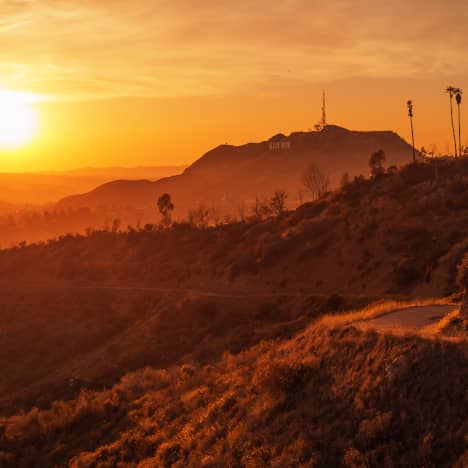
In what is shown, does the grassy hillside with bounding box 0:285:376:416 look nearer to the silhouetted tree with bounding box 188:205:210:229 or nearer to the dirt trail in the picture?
the dirt trail

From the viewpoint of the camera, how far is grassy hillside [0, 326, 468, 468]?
1561 centimetres

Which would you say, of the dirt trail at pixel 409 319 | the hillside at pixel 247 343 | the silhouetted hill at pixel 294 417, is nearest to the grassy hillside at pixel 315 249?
the hillside at pixel 247 343

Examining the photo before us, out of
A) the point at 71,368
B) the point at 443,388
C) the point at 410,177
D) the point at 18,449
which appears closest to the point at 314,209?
the point at 410,177

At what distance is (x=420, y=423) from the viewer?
51.1 ft

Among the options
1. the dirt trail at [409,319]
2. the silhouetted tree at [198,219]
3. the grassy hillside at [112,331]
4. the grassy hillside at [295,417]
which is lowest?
the grassy hillside at [112,331]

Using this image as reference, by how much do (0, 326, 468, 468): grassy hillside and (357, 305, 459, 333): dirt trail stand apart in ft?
4.29

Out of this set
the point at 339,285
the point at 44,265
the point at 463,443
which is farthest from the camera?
the point at 44,265

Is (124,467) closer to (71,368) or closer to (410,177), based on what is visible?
(71,368)

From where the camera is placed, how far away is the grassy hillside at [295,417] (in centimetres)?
1561

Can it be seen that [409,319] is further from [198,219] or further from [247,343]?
[198,219]

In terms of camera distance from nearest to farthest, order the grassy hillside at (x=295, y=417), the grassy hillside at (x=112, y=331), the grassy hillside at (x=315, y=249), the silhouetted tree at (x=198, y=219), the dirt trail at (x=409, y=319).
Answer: the grassy hillside at (x=295, y=417) < the dirt trail at (x=409, y=319) < the grassy hillside at (x=112, y=331) < the grassy hillside at (x=315, y=249) < the silhouetted tree at (x=198, y=219)

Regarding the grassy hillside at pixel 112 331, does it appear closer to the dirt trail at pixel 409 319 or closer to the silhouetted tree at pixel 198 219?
the dirt trail at pixel 409 319

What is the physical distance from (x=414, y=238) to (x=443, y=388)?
44357 mm

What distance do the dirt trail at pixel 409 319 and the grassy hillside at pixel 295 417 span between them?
1308 mm
